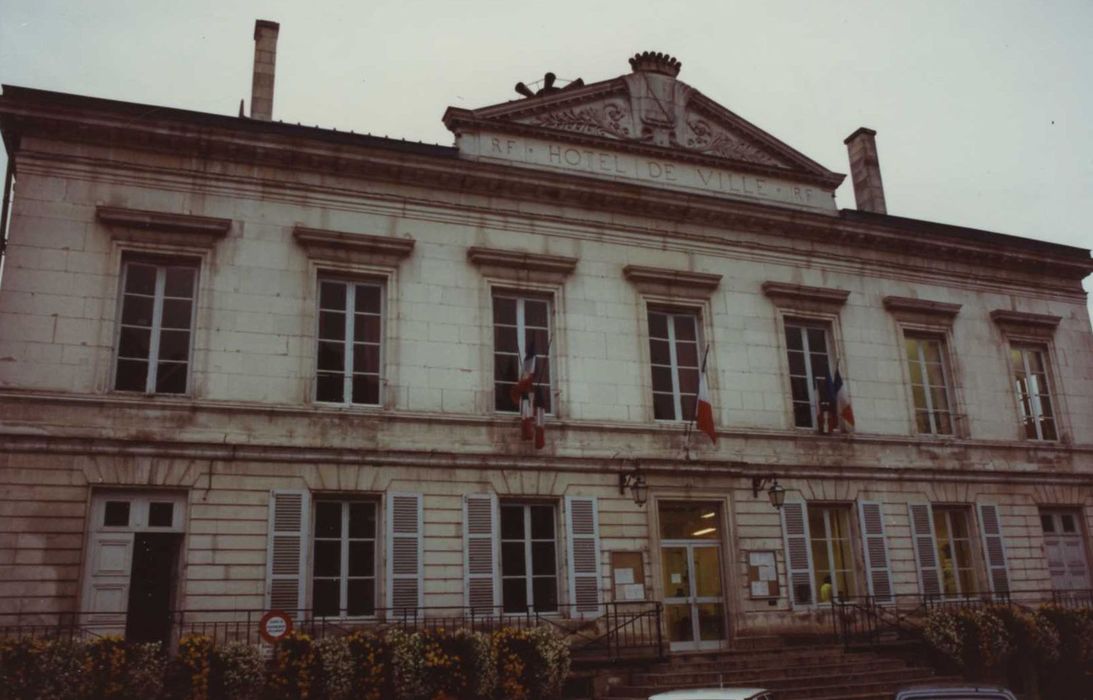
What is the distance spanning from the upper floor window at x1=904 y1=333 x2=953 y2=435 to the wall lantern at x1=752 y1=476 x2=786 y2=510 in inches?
149

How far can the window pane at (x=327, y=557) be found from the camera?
1360cm

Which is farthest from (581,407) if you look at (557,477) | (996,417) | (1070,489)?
(1070,489)

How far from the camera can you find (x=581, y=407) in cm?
1560

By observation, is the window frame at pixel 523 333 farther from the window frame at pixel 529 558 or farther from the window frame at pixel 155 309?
the window frame at pixel 155 309

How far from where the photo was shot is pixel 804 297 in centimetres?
1797

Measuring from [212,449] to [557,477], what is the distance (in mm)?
5163

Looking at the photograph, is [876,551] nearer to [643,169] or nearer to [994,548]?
[994,548]

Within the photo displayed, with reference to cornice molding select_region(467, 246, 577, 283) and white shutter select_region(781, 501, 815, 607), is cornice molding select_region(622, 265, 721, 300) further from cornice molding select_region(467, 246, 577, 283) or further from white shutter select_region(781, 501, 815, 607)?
white shutter select_region(781, 501, 815, 607)

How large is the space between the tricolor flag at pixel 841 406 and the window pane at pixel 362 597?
8.65 m

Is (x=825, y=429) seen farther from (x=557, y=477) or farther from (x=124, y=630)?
(x=124, y=630)

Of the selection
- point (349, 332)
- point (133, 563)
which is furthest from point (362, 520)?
point (133, 563)

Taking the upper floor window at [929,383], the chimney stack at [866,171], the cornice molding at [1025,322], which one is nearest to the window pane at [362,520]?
the upper floor window at [929,383]

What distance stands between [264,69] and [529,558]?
30.4 feet

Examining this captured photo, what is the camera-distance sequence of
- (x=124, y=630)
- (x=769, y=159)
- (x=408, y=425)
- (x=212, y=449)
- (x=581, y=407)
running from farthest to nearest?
1. (x=769, y=159)
2. (x=581, y=407)
3. (x=408, y=425)
4. (x=212, y=449)
5. (x=124, y=630)
